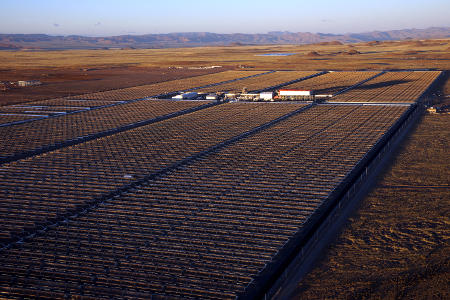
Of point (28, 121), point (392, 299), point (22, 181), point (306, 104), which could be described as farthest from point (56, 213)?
point (306, 104)

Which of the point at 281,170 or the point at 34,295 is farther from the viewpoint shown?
the point at 281,170

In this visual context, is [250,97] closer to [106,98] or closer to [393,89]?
[106,98]

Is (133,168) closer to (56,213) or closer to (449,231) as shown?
(56,213)

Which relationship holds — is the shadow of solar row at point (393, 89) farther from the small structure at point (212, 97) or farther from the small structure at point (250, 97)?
the small structure at point (212, 97)

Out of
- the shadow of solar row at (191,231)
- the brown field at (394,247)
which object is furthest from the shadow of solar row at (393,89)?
the brown field at (394,247)

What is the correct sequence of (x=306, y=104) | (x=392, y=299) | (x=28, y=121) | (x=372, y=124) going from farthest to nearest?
(x=306, y=104)
(x=28, y=121)
(x=372, y=124)
(x=392, y=299)

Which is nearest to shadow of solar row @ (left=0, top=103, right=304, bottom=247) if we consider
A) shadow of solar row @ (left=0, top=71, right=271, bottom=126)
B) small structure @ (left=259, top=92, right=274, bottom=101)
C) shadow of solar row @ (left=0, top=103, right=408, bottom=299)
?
shadow of solar row @ (left=0, top=103, right=408, bottom=299)
